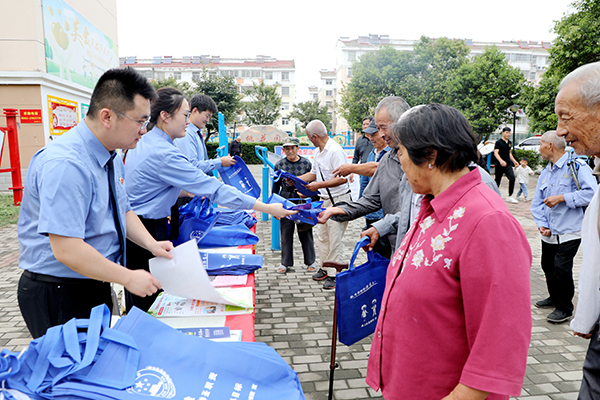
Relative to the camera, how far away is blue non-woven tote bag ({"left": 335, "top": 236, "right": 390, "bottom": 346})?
2.19 metres

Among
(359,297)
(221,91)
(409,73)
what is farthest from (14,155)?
(409,73)

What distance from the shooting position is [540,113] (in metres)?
18.5

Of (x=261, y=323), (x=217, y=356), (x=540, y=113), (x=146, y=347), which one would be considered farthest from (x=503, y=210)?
(x=540, y=113)

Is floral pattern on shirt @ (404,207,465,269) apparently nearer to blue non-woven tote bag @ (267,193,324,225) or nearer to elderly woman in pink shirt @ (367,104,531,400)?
elderly woman in pink shirt @ (367,104,531,400)

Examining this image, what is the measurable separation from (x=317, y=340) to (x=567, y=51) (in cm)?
1979

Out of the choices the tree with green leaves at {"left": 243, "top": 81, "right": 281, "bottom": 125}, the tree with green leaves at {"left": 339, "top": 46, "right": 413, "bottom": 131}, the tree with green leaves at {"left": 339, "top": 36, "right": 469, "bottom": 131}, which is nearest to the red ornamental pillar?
the tree with green leaves at {"left": 339, "top": 46, "right": 413, "bottom": 131}

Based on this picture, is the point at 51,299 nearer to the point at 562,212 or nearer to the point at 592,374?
the point at 592,374

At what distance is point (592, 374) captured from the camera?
1.57 metres

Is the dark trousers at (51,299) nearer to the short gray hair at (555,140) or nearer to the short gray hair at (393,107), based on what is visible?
the short gray hair at (393,107)

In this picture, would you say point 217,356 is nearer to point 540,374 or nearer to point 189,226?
point 189,226

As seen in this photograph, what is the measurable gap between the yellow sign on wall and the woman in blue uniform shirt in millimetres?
11725

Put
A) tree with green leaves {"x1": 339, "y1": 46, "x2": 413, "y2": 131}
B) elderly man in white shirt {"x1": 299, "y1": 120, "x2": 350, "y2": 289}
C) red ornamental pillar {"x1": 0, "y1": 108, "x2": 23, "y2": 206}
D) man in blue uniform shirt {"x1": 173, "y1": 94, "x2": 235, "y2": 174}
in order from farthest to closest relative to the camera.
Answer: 1. tree with green leaves {"x1": 339, "y1": 46, "x2": 413, "y2": 131}
2. red ornamental pillar {"x1": 0, "y1": 108, "x2": 23, "y2": 206}
3. elderly man in white shirt {"x1": 299, "y1": 120, "x2": 350, "y2": 289}
4. man in blue uniform shirt {"x1": 173, "y1": 94, "x2": 235, "y2": 174}

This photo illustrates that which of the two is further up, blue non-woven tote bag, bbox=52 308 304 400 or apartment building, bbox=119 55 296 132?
apartment building, bbox=119 55 296 132

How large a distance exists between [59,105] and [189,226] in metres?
12.3
